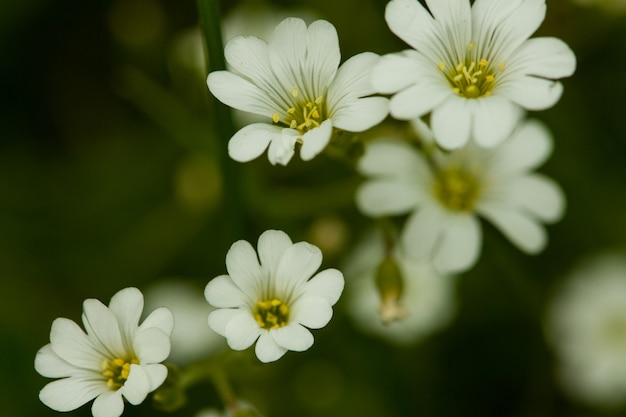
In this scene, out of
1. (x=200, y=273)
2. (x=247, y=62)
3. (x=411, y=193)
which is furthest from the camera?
(x=200, y=273)

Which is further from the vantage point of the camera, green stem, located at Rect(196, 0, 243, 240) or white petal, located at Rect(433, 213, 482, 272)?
white petal, located at Rect(433, 213, 482, 272)

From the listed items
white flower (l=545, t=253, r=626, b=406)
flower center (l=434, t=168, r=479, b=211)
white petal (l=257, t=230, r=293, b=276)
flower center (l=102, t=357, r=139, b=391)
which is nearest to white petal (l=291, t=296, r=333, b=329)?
white petal (l=257, t=230, r=293, b=276)

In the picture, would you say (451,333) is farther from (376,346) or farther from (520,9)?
(520,9)

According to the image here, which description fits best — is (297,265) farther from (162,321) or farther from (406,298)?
(406,298)

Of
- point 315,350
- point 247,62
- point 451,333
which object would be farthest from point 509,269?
point 247,62

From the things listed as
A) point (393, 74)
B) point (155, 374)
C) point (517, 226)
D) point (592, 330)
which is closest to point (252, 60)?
point (393, 74)

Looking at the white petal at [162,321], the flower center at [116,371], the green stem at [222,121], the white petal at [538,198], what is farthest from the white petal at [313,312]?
the white petal at [538,198]

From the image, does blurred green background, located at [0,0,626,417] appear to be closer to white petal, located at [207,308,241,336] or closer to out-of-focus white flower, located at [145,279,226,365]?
out-of-focus white flower, located at [145,279,226,365]
